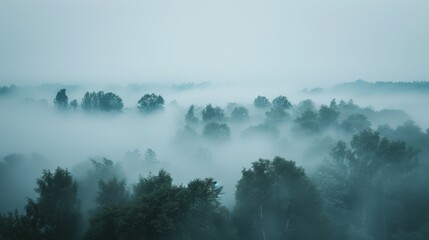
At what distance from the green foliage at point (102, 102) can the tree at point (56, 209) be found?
104 meters

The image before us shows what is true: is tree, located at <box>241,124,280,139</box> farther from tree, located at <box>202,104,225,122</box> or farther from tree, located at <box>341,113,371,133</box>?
tree, located at <box>202,104,225,122</box>

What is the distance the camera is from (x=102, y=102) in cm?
13788

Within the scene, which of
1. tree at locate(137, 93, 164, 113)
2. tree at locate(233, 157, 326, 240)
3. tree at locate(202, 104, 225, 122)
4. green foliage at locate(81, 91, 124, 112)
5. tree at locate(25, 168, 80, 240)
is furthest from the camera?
tree at locate(137, 93, 164, 113)

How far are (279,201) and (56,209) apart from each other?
29526mm

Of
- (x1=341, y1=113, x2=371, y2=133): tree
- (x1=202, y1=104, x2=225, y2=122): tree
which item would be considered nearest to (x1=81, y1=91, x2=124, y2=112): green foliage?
(x1=202, y1=104, x2=225, y2=122): tree

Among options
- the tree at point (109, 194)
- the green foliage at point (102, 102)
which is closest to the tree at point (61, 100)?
the green foliage at point (102, 102)

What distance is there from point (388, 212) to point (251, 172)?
94.9 ft

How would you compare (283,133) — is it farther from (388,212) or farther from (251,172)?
(251,172)

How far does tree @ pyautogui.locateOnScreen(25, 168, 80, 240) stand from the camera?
36.9 m

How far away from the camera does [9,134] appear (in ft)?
382

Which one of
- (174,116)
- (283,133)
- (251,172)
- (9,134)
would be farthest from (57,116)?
(251,172)

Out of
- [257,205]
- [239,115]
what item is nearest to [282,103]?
[239,115]

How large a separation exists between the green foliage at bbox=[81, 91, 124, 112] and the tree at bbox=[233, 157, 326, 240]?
10994 cm

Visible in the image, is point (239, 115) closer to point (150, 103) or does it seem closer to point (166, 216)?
point (150, 103)
